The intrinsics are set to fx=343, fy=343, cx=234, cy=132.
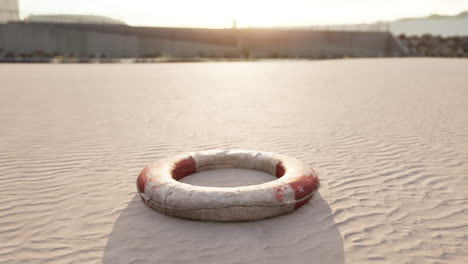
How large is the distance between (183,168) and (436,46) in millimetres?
38304

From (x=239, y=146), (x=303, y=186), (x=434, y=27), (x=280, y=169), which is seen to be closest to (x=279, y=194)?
(x=303, y=186)

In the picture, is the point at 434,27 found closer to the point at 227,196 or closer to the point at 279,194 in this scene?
the point at 279,194

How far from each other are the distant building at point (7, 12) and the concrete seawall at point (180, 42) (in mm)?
6703

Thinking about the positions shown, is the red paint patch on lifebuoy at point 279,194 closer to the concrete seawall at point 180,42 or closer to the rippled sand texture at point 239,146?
the rippled sand texture at point 239,146

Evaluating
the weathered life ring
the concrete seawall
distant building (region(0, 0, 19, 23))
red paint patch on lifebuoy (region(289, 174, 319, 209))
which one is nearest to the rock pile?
the concrete seawall

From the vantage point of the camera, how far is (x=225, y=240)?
9.92 ft

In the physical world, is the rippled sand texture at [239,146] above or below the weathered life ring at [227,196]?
below

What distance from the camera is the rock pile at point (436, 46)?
108 feet

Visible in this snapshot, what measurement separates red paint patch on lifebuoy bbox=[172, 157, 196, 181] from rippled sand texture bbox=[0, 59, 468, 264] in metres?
0.59

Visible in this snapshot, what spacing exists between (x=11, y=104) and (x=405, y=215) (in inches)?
381

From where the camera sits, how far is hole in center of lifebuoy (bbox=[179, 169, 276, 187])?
4.29 meters

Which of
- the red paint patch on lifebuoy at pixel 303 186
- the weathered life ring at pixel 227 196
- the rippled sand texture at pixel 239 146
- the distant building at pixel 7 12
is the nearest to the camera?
the rippled sand texture at pixel 239 146

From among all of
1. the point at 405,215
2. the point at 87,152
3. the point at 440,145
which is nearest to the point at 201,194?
the point at 405,215

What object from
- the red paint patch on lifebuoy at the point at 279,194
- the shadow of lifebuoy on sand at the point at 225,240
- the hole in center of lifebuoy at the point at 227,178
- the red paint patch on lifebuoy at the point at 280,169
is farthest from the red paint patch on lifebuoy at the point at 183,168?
the red paint patch on lifebuoy at the point at 279,194
